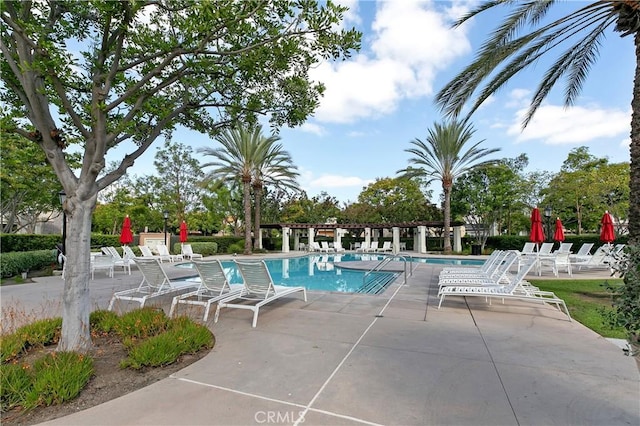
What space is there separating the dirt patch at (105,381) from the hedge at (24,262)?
8.71 meters

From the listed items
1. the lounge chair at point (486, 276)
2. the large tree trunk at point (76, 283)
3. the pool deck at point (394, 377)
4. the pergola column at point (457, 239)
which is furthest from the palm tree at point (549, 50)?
the pergola column at point (457, 239)

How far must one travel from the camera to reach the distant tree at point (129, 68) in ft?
11.9

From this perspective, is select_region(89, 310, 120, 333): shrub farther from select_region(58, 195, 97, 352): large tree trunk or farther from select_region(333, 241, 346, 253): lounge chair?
select_region(333, 241, 346, 253): lounge chair

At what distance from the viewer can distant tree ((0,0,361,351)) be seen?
3635 mm

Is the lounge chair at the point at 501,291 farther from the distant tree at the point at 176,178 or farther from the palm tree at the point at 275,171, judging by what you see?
the distant tree at the point at 176,178

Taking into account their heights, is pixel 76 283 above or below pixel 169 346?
above

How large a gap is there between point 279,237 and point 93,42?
1086 inches

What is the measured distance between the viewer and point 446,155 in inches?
875

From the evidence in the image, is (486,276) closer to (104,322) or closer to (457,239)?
(104,322)

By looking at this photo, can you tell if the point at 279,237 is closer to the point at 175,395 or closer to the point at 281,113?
the point at 281,113

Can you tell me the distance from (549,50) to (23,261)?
16.2 metres

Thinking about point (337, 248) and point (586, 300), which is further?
point (337, 248)

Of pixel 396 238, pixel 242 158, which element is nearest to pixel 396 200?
pixel 396 238

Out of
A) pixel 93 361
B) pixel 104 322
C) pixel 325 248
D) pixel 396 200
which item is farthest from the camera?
pixel 396 200
